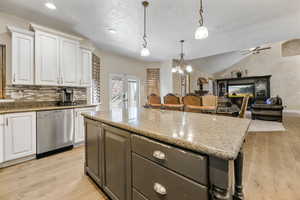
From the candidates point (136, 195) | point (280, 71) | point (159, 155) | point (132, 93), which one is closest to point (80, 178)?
point (136, 195)

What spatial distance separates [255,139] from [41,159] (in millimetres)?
4627

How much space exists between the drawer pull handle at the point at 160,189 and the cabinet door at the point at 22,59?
298cm

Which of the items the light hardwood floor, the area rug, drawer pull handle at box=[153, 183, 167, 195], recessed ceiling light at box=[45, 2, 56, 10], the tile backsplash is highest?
recessed ceiling light at box=[45, 2, 56, 10]

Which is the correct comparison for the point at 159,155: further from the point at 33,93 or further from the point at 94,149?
the point at 33,93

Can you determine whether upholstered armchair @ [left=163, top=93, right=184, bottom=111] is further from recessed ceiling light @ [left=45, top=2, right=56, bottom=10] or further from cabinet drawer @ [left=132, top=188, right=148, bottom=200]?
recessed ceiling light @ [left=45, top=2, right=56, bottom=10]

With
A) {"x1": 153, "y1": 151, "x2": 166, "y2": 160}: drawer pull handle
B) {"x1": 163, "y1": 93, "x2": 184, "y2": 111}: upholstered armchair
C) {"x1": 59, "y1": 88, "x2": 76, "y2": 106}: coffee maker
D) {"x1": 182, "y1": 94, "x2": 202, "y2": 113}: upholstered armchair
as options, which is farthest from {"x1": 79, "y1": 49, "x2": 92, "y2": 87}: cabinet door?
{"x1": 153, "y1": 151, "x2": 166, "y2": 160}: drawer pull handle

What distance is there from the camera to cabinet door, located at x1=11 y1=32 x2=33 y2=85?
92.7 inches

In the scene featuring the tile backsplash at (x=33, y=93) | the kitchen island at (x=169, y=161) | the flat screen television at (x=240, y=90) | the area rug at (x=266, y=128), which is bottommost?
the area rug at (x=266, y=128)

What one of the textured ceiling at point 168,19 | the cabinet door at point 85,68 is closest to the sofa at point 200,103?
the textured ceiling at point 168,19

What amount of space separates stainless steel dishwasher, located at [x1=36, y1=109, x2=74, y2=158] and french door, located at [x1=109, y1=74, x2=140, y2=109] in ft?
7.21

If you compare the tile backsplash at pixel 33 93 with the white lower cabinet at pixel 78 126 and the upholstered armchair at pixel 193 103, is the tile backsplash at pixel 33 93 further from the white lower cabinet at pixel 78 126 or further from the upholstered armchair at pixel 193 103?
the upholstered armchair at pixel 193 103

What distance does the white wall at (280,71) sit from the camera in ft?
23.7

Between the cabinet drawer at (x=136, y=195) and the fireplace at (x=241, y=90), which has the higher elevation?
the fireplace at (x=241, y=90)

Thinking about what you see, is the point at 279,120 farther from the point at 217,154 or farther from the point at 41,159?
the point at 41,159
